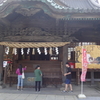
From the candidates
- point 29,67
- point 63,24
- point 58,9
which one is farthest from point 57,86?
point 58,9

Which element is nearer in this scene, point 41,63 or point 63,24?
point 63,24

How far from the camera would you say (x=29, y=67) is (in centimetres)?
1012

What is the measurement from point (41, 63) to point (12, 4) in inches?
199

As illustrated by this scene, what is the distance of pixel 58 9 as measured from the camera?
6984 mm

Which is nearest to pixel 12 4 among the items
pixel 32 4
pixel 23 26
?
pixel 32 4

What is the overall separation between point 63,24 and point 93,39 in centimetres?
321

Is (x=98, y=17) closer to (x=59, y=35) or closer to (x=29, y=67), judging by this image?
(x=59, y=35)

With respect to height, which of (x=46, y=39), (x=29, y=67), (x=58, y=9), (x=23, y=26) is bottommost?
(x=29, y=67)

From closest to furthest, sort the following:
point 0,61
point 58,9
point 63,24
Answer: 1. point 58,9
2. point 63,24
3. point 0,61

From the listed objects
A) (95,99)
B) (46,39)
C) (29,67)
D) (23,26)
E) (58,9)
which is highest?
(58,9)

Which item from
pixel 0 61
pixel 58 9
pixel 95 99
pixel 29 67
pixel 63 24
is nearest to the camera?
pixel 95 99

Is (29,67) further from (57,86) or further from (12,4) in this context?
(12,4)

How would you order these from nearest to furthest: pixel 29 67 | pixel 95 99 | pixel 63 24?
pixel 95 99
pixel 63 24
pixel 29 67

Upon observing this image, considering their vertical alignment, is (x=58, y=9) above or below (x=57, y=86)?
above
